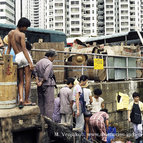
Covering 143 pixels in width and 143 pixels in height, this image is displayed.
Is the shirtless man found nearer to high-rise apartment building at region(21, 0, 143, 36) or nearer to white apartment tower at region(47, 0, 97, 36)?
white apartment tower at region(47, 0, 97, 36)

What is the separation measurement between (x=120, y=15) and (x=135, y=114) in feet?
351

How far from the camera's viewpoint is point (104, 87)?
9.00m

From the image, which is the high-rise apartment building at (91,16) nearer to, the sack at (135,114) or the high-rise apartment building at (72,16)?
the high-rise apartment building at (72,16)

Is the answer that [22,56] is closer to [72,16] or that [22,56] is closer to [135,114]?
[135,114]

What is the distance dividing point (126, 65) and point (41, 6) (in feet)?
598

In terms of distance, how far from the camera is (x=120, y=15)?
4277 inches

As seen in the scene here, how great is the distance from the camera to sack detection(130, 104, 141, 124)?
6.89 m

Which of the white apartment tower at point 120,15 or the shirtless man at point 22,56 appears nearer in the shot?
the shirtless man at point 22,56

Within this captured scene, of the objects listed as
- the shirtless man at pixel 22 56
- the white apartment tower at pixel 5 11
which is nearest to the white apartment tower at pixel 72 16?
the white apartment tower at pixel 5 11

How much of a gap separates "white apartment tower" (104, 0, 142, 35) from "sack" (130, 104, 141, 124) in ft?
335

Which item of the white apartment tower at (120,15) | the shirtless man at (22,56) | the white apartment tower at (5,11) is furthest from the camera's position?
the white apartment tower at (120,15)

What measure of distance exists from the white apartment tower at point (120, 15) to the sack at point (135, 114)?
102244 mm

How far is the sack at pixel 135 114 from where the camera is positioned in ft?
22.6

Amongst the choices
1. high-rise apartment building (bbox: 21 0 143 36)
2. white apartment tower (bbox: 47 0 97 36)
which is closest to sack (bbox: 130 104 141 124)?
white apartment tower (bbox: 47 0 97 36)
